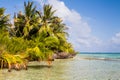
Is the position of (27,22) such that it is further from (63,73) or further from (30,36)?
(63,73)

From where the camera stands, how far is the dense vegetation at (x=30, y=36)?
Result: 23000mm

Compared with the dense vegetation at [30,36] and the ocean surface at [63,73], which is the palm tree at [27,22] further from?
the ocean surface at [63,73]

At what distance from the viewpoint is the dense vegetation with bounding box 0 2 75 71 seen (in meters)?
23.0

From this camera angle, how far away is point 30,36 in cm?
3625

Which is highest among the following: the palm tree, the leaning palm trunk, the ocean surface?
the palm tree

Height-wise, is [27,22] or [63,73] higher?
[27,22]

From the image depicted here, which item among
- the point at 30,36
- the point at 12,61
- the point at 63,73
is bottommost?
the point at 63,73

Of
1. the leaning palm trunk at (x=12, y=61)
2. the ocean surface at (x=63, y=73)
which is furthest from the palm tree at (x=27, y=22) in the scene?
the leaning palm trunk at (x=12, y=61)

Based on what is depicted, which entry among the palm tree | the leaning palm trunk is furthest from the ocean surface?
the palm tree

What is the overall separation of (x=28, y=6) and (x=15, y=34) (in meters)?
4.36

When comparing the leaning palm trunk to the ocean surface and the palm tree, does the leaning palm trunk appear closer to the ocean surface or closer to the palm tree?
the ocean surface

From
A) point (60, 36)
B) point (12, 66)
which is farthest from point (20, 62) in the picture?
point (60, 36)

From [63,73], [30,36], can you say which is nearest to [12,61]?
[63,73]

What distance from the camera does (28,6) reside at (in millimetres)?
37281
